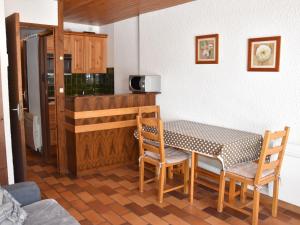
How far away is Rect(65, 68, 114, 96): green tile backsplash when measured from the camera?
17.6 ft

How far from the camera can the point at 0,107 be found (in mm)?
2832

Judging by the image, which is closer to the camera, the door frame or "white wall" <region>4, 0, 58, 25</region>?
"white wall" <region>4, 0, 58, 25</region>

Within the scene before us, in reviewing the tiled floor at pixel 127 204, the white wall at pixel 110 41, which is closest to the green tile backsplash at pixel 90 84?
A: the white wall at pixel 110 41

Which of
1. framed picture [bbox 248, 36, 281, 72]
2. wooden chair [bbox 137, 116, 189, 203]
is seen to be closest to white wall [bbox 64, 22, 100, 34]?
wooden chair [bbox 137, 116, 189, 203]

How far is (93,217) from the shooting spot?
2734 mm

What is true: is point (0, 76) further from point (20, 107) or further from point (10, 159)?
point (10, 159)

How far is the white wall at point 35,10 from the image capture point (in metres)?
3.42

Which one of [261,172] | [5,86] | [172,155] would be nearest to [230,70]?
[172,155]

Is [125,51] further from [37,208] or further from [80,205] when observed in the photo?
[37,208]

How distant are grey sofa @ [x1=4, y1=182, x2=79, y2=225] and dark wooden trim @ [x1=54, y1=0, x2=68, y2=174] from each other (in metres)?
1.75

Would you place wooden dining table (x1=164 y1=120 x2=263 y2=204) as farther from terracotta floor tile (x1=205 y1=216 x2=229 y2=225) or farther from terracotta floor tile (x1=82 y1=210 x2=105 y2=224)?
terracotta floor tile (x1=82 y1=210 x2=105 y2=224)

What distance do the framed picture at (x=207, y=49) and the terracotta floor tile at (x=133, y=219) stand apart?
188cm

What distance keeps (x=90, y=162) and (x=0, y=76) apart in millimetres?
1546

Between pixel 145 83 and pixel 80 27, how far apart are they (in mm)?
2101
